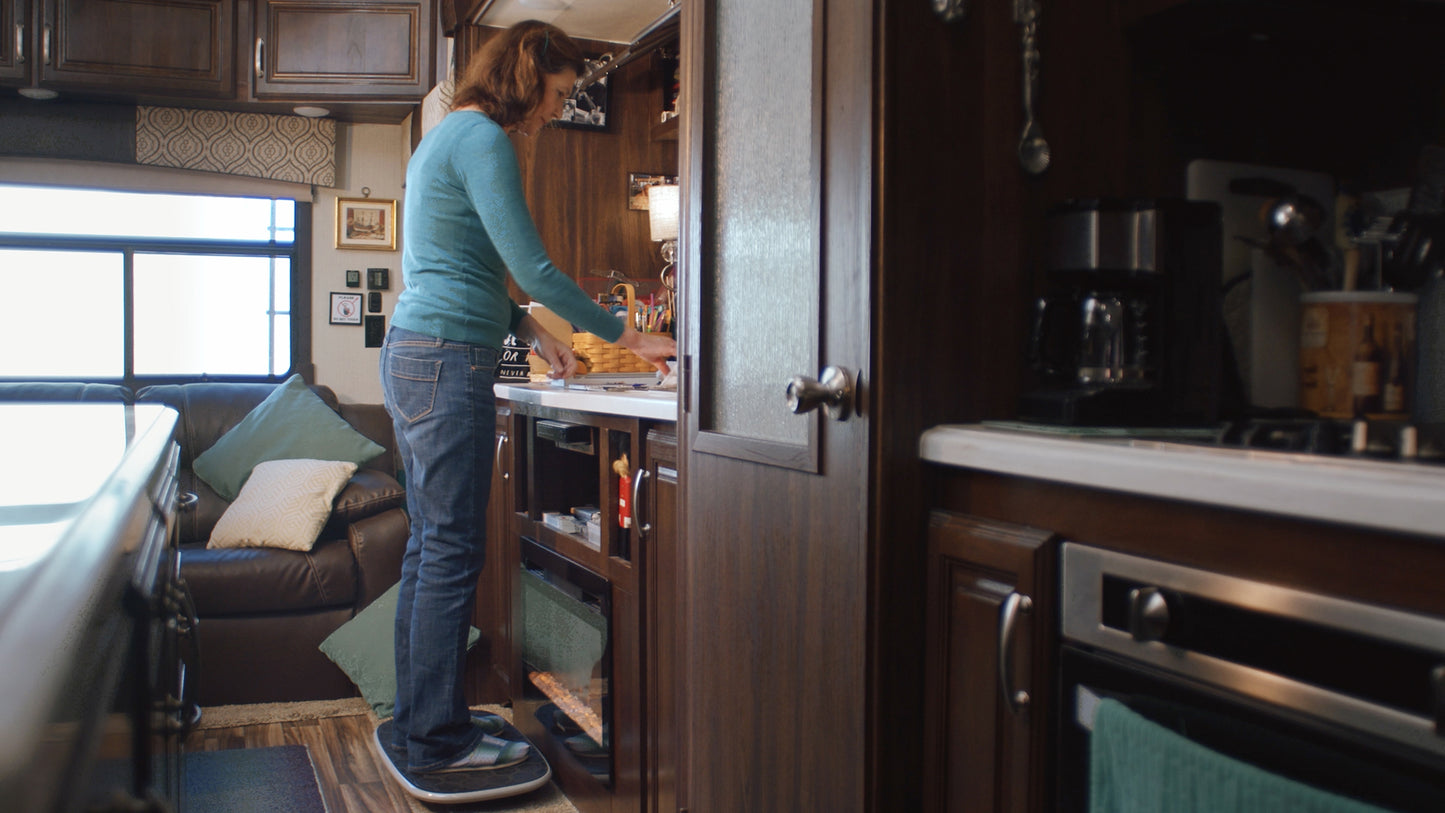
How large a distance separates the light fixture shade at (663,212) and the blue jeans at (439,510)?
85 centimetres

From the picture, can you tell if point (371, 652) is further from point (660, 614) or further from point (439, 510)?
point (660, 614)

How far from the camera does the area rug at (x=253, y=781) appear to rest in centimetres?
225

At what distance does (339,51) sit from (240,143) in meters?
0.67

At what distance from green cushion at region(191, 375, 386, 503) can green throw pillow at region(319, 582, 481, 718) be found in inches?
28.1

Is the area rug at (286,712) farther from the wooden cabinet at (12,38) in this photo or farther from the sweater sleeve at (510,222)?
the wooden cabinet at (12,38)

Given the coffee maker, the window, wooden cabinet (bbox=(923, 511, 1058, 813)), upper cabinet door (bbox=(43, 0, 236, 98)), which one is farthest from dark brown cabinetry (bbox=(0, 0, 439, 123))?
wooden cabinet (bbox=(923, 511, 1058, 813))

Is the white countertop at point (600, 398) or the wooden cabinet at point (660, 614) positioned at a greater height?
the white countertop at point (600, 398)

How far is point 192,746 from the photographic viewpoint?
2.60m

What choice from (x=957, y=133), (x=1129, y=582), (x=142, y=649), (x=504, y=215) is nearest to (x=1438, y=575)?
(x=1129, y=582)

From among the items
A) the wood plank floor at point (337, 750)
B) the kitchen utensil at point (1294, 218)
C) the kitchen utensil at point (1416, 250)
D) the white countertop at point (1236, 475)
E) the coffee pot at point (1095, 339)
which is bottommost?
the wood plank floor at point (337, 750)

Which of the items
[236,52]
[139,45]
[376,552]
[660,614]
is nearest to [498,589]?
[376,552]

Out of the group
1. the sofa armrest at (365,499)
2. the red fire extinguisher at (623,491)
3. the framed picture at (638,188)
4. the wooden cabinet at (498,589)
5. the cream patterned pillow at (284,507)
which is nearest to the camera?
the red fire extinguisher at (623,491)

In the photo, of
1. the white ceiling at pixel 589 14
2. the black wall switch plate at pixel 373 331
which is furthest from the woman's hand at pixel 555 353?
the black wall switch plate at pixel 373 331

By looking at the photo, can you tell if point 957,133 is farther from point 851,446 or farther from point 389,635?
point 389,635
